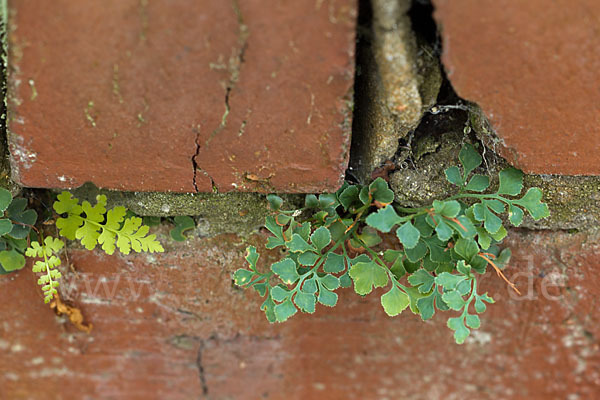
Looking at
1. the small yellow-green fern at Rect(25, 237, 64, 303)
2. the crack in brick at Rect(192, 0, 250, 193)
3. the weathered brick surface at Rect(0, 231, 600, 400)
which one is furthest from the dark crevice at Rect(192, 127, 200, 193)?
the small yellow-green fern at Rect(25, 237, 64, 303)

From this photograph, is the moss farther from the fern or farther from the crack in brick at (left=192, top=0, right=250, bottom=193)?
the crack in brick at (left=192, top=0, right=250, bottom=193)

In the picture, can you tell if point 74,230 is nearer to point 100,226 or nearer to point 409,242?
point 100,226

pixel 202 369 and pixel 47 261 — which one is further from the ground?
pixel 47 261

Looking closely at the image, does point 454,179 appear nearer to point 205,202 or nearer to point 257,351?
point 205,202

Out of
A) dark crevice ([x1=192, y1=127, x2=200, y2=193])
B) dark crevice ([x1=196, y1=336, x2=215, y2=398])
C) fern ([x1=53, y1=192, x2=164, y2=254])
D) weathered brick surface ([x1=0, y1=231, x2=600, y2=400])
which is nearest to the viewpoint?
dark crevice ([x1=192, y1=127, x2=200, y2=193])

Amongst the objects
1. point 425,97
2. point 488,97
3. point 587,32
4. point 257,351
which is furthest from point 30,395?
point 587,32

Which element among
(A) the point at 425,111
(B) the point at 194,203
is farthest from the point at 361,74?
(B) the point at 194,203
